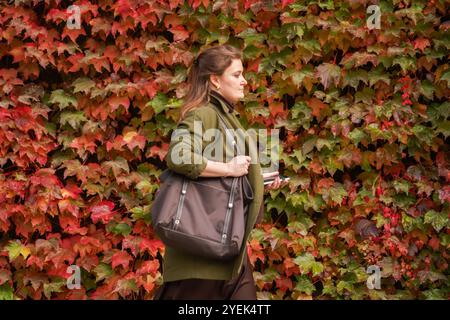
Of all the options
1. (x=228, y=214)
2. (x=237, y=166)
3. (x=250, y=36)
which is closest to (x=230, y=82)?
(x=237, y=166)

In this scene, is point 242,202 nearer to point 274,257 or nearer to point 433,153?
point 274,257

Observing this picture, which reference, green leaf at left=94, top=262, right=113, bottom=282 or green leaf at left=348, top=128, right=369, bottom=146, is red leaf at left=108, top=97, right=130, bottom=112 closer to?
green leaf at left=94, top=262, right=113, bottom=282

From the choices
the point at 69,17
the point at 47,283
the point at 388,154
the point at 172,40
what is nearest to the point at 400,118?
the point at 388,154

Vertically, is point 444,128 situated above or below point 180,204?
below

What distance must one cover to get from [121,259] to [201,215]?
1642 mm

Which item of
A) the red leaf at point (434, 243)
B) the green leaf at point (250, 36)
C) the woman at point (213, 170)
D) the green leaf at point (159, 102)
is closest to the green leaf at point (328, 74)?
the green leaf at point (250, 36)

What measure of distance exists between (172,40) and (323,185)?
4.52ft

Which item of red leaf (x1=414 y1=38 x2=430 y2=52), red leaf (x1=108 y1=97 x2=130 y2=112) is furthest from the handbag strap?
red leaf (x1=414 y1=38 x2=430 y2=52)

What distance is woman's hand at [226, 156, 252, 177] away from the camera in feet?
9.32

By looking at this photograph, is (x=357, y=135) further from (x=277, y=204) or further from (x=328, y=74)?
(x=277, y=204)

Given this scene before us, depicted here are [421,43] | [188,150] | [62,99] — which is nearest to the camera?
[188,150]

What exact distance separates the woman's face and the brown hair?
19mm

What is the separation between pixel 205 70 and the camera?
304 centimetres

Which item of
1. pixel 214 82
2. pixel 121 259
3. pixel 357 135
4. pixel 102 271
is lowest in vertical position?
pixel 102 271
